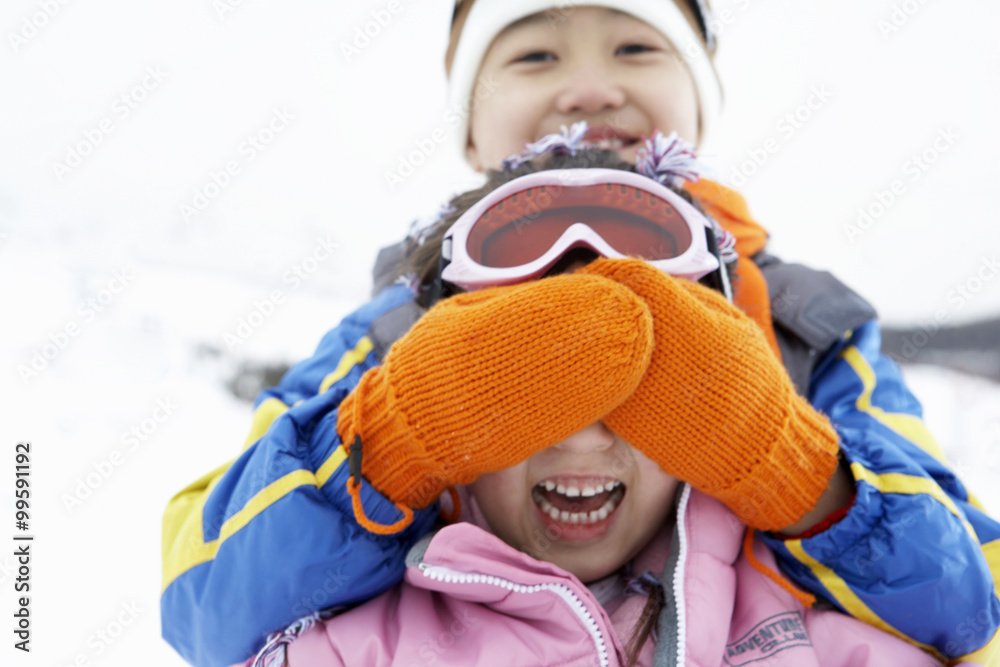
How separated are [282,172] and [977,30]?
88.7 inches

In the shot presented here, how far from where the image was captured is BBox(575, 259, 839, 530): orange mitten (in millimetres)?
744

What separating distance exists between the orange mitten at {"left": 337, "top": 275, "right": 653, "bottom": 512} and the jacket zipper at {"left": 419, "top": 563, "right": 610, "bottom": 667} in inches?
4.5

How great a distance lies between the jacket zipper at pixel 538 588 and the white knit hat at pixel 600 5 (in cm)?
95

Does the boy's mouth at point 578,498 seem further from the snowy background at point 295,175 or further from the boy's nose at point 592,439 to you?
the snowy background at point 295,175

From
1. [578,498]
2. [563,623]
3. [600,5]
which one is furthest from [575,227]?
[600,5]

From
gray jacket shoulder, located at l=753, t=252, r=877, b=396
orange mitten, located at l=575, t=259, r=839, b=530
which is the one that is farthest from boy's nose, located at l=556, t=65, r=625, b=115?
orange mitten, located at l=575, t=259, r=839, b=530

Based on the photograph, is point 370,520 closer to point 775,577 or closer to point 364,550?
point 364,550

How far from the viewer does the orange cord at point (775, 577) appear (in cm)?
86

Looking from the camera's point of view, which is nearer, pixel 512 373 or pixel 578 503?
pixel 512 373

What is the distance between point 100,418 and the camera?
1698mm

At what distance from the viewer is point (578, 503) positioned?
0.95m

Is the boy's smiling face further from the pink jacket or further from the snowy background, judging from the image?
the pink jacket

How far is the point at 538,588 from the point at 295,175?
195 cm

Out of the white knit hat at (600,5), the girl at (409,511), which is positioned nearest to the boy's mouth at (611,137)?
the white knit hat at (600,5)
